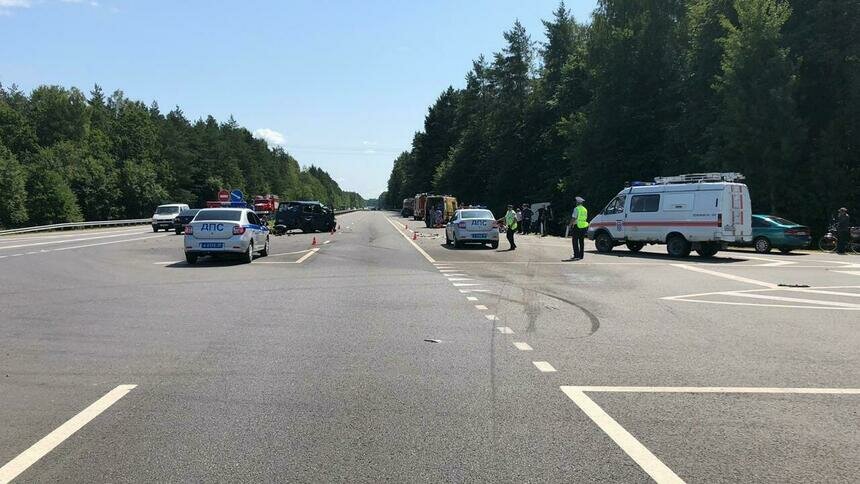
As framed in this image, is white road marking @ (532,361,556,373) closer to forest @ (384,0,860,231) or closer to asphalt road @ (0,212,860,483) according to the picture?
asphalt road @ (0,212,860,483)

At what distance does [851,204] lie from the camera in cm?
3275

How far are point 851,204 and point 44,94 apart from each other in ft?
329

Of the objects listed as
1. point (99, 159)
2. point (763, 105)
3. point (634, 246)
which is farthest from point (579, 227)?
point (99, 159)

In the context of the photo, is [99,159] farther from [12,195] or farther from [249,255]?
[249,255]

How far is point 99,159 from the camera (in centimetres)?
8425

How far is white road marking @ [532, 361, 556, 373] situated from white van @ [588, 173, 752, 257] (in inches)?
642

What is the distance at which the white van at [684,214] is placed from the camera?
21031mm

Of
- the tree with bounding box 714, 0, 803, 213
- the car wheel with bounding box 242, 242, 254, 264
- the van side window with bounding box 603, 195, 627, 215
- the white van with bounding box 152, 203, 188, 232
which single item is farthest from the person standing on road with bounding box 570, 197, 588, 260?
the white van with bounding box 152, 203, 188, 232

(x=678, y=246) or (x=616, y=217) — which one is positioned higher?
(x=616, y=217)

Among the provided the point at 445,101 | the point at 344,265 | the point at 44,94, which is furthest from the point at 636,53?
the point at 44,94

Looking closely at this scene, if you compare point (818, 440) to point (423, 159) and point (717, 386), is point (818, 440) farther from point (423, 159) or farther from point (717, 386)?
point (423, 159)

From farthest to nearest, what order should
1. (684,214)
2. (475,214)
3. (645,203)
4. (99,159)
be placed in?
(99,159) → (475,214) → (645,203) → (684,214)

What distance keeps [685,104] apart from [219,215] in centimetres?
3344

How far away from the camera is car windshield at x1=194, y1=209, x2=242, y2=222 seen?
19969mm
